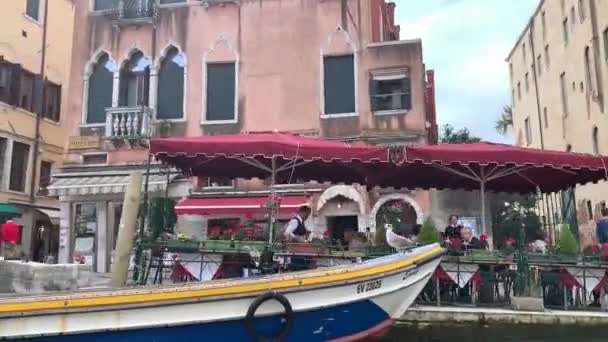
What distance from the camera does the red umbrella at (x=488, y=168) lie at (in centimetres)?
867

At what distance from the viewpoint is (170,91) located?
57.8 feet

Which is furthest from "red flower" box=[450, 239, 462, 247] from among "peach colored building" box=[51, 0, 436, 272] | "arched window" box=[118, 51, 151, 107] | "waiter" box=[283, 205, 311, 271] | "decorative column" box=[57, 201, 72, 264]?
"decorative column" box=[57, 201, 72, 264]

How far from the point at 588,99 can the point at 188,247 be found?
723 inches

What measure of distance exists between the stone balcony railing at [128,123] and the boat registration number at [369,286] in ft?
38.2

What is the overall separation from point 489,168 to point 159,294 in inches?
244

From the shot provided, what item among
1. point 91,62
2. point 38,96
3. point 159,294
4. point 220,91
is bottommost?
point 159,294

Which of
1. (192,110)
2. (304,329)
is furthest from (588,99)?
(304,329)

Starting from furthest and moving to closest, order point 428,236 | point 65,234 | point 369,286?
point 65,234
point 428,236
point 369,286

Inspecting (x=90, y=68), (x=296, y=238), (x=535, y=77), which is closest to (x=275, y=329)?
(x=296, y=238)

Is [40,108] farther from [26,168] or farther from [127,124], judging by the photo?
[127,124]

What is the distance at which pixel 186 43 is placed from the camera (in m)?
17.8

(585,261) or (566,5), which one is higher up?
(566,5)

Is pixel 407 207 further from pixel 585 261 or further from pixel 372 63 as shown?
pixel 585 261

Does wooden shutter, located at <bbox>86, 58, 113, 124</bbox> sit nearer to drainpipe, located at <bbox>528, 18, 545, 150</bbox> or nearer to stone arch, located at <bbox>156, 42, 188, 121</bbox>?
stone arch, located at <bbox>156, 42, 188, 121</bbox>
